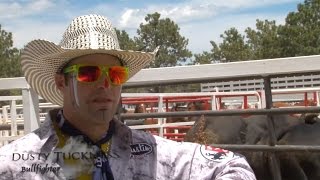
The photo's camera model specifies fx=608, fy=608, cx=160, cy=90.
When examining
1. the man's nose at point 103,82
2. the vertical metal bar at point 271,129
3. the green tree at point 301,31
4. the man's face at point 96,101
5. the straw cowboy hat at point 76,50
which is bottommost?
the vertical metal bar at point 271,129

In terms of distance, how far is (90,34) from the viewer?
1.96 meters

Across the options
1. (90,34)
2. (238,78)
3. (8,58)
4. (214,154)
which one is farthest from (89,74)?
(8,58)

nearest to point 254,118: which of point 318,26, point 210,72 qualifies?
point 210,72

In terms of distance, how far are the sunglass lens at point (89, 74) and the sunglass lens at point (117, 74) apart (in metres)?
0.04

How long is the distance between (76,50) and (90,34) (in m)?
0.11

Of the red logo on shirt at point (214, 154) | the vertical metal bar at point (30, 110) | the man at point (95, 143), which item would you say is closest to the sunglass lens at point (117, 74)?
the man at point (95, 143)

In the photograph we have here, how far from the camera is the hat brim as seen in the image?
6.29ft

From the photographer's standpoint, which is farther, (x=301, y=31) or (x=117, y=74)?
(x=301, y=31)

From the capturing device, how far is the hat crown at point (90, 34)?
6.33 feet

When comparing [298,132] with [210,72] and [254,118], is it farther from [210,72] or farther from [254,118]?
[210,72]

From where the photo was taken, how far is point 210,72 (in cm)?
395

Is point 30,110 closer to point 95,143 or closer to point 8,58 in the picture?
point 95,143

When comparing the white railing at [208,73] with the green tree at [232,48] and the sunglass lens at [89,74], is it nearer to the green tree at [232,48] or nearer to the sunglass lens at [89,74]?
the sunglass lens at [89,74]

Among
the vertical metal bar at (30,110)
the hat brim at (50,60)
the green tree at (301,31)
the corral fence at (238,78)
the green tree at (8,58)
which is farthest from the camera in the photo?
the green tree at (8,58)
